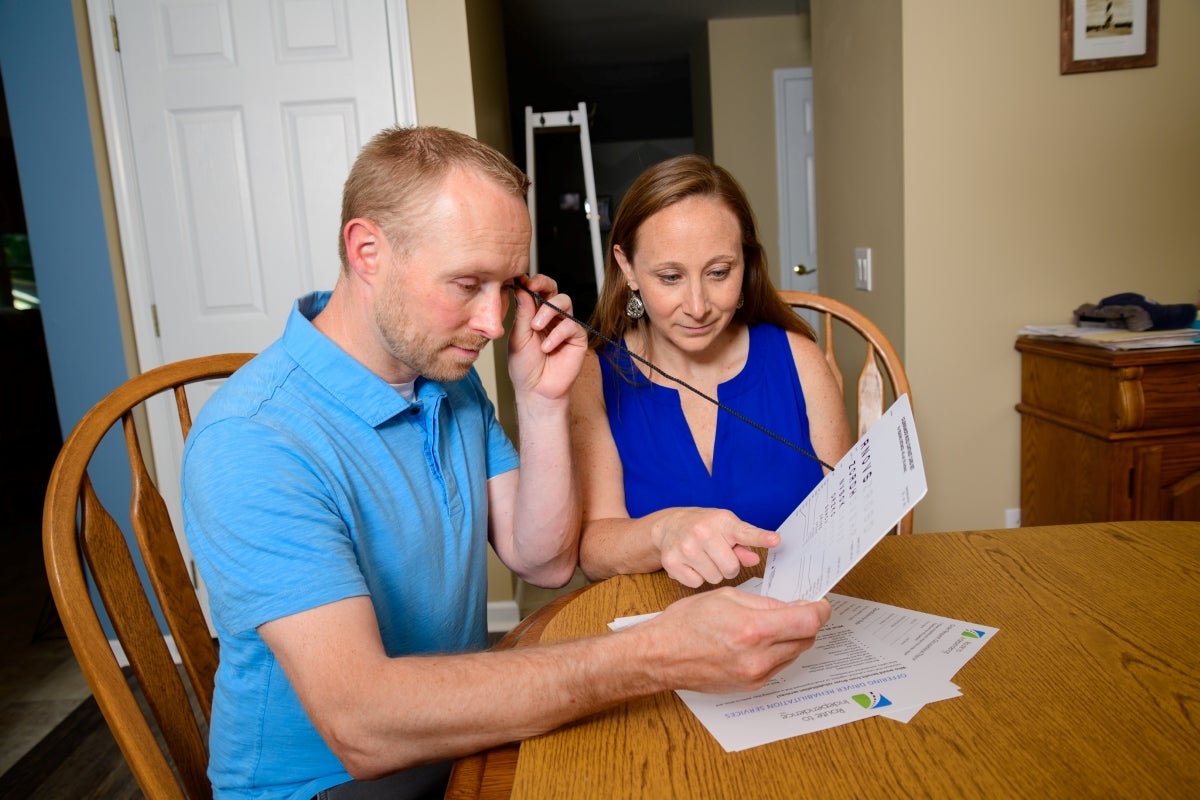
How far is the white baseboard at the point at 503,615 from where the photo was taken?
9.42 feet

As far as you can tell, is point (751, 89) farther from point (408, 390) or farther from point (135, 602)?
point (135, 602)

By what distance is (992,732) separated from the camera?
0.66 m

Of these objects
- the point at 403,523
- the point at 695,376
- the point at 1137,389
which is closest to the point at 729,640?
the point at 403,523

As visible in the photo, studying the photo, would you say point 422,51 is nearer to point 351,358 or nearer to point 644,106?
point 351,358

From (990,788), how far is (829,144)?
2.92 metres

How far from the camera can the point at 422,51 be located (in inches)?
101

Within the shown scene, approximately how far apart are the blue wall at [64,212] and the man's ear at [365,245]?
201cm

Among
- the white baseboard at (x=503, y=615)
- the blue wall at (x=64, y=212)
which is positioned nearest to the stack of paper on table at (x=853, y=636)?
the white baseboard at (x=503, y=615)

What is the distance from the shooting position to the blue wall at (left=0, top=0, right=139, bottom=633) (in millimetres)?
2416

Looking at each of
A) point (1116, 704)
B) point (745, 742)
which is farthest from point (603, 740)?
point (1116, 704)

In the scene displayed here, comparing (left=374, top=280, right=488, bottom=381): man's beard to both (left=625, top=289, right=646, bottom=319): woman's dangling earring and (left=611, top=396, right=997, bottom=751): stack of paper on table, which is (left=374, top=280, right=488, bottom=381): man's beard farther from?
(left=625, top=289, right=646, bottom=319): woman's dangling earring

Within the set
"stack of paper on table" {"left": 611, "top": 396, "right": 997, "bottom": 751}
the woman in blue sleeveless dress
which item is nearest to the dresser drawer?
the woman in blue sleeveless dress

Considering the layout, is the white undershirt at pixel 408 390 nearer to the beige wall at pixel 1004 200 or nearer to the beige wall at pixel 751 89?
the beige wall at pixel 1004 200

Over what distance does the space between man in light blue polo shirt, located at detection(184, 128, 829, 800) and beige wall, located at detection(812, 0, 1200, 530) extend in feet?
5.32
